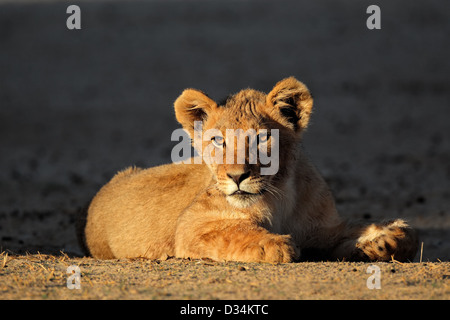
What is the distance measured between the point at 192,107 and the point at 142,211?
5.08 feet

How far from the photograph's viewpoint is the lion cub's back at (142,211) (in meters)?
7.80

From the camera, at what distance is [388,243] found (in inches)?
268

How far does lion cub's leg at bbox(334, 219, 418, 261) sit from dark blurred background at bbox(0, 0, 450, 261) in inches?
59.8

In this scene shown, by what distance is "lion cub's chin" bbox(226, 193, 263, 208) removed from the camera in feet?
20.7

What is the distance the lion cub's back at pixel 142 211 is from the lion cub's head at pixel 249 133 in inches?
27.3

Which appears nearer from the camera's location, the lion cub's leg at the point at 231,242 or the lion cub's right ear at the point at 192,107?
the lion cub's leg at the point at 231,242

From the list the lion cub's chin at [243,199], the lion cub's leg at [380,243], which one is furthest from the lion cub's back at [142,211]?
the lion cub's leg at [380,243]

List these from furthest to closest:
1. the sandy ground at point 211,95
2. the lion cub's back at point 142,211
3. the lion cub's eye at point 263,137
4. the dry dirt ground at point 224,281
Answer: the lion cub's back at point 142,211 → the sandy ground at point 211,95 → the lion cub's eye at point 263,137 → the dry dirt ground at point 224,281

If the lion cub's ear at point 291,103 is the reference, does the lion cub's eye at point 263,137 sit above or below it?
below

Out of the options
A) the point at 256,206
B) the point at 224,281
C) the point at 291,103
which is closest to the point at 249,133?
the point at 256,206

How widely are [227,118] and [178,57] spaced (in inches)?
920

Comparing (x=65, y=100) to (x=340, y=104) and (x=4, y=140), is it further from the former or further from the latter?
(x=340, y=104)

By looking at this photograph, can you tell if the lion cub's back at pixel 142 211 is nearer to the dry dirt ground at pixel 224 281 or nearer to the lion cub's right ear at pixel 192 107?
the lion cub's right ear at pixel 192 107

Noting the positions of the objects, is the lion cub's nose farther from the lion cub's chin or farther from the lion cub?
the lion cub's chin
